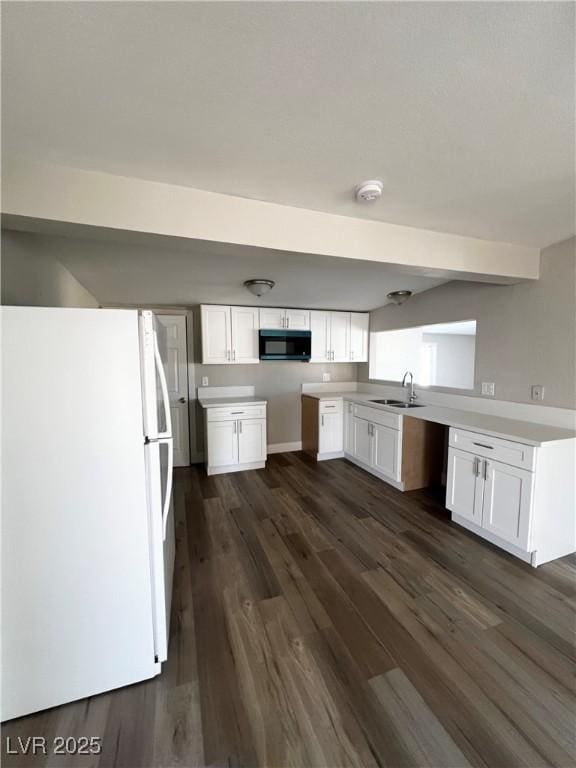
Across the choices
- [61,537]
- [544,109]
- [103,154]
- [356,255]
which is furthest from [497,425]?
[103,154]

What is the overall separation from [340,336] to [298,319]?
2.34 feet

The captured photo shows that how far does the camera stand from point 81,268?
8.61 ft

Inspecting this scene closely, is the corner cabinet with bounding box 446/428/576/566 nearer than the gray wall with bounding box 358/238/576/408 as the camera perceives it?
Yes

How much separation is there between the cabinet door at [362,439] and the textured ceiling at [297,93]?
A: 269cm

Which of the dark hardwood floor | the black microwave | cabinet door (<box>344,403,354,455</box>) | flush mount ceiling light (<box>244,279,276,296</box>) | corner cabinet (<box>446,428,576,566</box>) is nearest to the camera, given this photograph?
the dark hardwood floor

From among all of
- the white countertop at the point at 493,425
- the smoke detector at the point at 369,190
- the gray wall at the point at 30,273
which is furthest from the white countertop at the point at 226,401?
the smoke detector at the point at 369,190

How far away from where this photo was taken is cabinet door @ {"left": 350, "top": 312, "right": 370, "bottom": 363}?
4.61 meters

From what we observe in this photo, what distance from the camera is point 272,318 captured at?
4.09 metres

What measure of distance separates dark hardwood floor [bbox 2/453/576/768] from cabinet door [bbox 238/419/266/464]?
4.58 feet

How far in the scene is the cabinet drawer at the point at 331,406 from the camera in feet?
13.8

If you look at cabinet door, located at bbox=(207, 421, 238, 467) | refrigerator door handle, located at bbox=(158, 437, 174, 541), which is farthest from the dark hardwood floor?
cabinet door, located at bbox=(207, 421, 238, 467)

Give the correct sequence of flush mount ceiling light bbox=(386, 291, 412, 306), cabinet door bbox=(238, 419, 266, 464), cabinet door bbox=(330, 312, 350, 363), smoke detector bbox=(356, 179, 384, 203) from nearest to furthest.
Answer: smoke detector bbox=(356, 179, 384, 203) → flush mount ceiling light bbox=(386, 291, 412, 306) → cabinet door bbox=(238, 419, 266, 464) → cabinet door bbox=(330, 312, 350, 363)

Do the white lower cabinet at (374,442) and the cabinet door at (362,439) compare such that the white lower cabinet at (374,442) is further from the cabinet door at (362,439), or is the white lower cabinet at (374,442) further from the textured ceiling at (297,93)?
the textured ceiling at (297,93)

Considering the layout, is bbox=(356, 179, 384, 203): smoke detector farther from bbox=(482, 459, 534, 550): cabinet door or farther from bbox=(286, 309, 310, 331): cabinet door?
bbox=(286, 309, 310, 331): cabinet door
